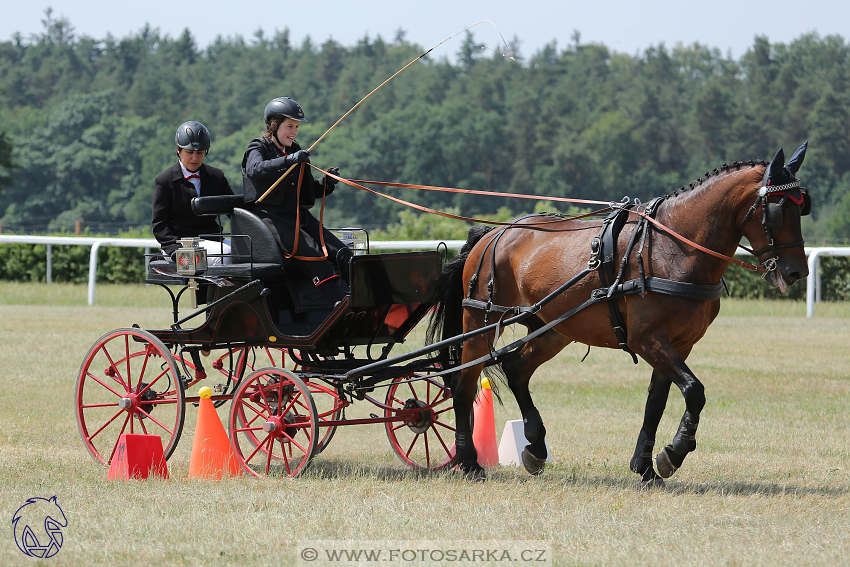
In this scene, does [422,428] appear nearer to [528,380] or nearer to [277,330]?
[528,380]

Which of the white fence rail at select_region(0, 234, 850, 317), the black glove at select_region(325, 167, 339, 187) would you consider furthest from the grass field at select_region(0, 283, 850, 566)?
the white fence rail at select_region(0, 234, 850, 317)

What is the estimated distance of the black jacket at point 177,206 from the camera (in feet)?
22.7

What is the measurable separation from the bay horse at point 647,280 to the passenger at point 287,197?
38.1 inches

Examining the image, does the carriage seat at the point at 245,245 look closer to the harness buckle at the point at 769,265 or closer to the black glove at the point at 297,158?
the black glove at the point at 297,158

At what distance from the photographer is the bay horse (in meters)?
5.43

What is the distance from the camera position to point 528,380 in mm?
6566

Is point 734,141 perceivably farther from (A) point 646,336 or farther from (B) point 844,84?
(A) point 646,336

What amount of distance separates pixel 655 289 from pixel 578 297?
0.51 metres

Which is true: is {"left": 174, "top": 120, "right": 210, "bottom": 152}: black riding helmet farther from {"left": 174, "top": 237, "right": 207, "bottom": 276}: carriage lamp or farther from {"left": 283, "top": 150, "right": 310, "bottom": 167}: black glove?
{"left": 283, "top": 150, "right": 310, "bottom": 167}: black glove

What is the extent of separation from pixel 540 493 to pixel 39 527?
265 centimetres

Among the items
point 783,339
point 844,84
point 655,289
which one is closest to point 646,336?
point 655,289

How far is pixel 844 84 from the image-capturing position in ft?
228

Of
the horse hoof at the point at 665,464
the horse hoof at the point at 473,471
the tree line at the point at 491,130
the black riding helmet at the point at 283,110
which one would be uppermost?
the tree line at the point at 491,130

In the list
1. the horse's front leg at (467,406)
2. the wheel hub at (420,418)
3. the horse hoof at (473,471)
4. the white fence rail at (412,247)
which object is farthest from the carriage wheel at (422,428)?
the white fence rail at (412,247)
